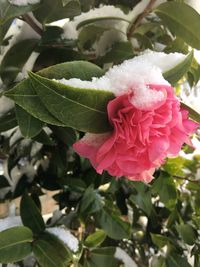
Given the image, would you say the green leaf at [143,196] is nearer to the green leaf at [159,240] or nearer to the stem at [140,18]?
the green leaf at [159,240]

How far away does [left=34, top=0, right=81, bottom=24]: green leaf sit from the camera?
0.56 metres

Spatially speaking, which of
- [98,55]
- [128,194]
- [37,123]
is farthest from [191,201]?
[37,123]

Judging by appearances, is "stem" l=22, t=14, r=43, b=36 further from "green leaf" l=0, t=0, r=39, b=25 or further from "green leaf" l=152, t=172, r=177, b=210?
"green leaf" l=152, t=172, r=177, b=210

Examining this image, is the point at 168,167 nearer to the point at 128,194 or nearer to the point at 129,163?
the point at 128,194

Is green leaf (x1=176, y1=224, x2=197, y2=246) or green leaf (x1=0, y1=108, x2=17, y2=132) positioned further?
green leaf (x1=176, y1=224, x2=197, y2=246)

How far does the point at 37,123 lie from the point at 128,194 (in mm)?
425

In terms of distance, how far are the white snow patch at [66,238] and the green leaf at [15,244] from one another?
5 cm

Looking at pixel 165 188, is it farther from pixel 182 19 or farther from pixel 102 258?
pixel 182 19

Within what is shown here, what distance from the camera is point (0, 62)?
624 mm

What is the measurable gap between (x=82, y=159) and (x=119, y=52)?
209mm

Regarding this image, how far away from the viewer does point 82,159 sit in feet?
2.31

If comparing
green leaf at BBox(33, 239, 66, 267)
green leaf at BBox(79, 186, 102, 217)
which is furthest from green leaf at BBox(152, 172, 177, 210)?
green leaf at BBox(33, 239, 66, 267)

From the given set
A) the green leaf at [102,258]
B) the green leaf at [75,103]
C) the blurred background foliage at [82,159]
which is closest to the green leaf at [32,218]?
the blurred background foliage at [82,159]

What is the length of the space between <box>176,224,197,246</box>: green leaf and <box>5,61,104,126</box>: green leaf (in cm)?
48
